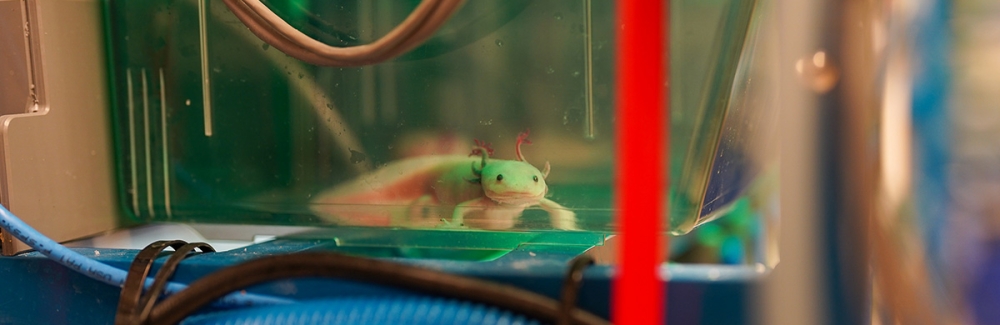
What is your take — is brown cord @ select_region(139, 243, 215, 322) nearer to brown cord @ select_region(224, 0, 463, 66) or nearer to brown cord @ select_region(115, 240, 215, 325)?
brown cord @ select_region(115, 240, 215, 325)

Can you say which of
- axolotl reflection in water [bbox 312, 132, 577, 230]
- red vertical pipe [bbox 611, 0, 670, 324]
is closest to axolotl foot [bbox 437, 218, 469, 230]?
axolotl reflection in water [bbox 312, 132, 577, 230]

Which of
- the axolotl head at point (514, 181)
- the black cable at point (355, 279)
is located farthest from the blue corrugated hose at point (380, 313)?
the axolotl head at point (514, 181)

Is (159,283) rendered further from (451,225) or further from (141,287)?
(451,225)

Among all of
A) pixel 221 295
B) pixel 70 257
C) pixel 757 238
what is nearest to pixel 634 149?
pixel 757 238

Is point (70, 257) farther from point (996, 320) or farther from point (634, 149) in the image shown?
point (996, 320)

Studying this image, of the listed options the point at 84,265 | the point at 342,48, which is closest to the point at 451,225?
the point at 342,48

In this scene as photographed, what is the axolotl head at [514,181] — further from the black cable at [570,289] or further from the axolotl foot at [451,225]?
the black cable at [570,289]

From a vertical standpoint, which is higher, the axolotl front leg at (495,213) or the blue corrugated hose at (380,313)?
the axolotl front leg at (495,213)
